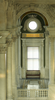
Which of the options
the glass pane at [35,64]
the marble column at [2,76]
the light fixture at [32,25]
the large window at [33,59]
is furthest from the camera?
the glass pane at [35,64]

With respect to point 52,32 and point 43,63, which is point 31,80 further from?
point 52,32

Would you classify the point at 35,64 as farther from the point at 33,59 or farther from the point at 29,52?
the point at 29,52

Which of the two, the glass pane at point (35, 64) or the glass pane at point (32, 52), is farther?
the glass pane at point (35, 64)

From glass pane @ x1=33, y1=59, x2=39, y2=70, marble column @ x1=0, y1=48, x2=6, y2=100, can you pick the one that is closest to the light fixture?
glass pane @ x1=33, y1=59, x2=39, y2=70

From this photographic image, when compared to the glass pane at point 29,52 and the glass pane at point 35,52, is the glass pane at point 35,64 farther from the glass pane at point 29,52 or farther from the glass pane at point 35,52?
the glass pane at point 29,52

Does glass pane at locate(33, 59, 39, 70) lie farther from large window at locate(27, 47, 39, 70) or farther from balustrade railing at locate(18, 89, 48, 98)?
balustrade railing at locate(18, 89, 48, 98)

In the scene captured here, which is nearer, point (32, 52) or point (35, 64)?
point (32, 52)

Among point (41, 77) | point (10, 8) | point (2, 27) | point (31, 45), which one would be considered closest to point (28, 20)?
point (31, 45)

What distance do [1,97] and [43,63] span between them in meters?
10.9

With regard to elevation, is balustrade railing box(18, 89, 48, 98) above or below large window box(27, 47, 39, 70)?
below

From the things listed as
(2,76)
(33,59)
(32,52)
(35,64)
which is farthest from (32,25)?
(2,76)

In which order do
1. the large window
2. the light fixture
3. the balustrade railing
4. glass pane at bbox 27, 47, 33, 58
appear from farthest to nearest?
the large window → glass pane at bbox 27, 47, 33, 58 → the light fixture → the balustrade railing

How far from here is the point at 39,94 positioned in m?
13.1

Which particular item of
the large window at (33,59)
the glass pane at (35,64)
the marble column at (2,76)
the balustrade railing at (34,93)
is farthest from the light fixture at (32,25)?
the marble column at (2,76)
